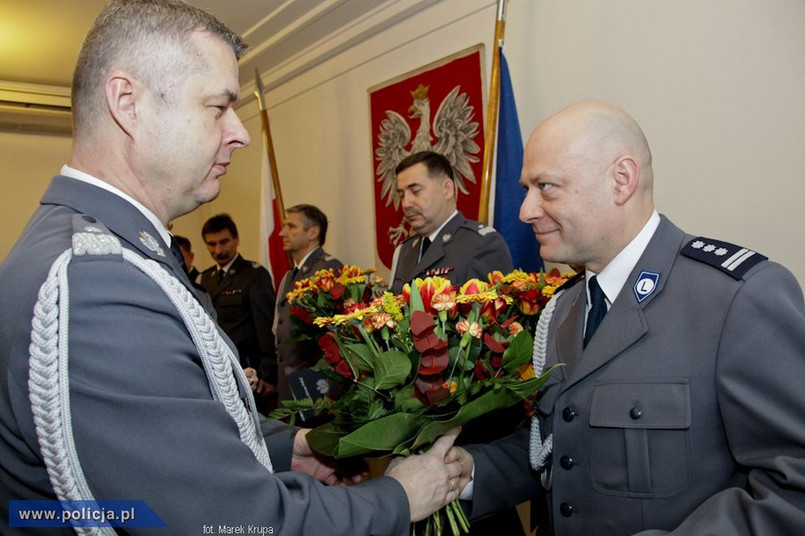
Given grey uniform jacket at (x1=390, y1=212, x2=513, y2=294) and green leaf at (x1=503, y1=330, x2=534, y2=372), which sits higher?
grey uniform jacket at (x1=390, y1=212, x2=513, y2=294)

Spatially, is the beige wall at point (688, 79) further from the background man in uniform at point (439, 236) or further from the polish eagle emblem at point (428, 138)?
the background man in uniform at point (439, 236)

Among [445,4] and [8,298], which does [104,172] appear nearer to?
[8,298]

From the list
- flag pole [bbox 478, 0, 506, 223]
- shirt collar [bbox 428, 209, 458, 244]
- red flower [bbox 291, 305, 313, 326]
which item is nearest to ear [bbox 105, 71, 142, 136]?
red flower [bbox 291, 305, 313, 326]

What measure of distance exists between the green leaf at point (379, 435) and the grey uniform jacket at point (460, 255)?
1.81 m

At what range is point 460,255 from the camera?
3.16m

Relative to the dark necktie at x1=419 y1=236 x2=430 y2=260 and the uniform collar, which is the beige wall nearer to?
the dark necktie at x1=419 y1=236 x2=430 y2=260

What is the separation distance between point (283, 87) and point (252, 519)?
18.7 ft

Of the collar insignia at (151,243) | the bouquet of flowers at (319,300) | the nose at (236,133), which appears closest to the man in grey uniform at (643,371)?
the nose at (236,133)

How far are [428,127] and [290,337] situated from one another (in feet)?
→ 5.57

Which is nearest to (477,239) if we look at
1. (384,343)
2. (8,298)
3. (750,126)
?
(750,126)

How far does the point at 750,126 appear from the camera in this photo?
7.98 feet

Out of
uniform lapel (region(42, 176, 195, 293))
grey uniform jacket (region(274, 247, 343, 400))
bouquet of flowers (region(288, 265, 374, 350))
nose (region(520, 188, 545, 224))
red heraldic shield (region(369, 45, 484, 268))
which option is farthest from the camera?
grey uniform jacket (region(274, 247, 343, 400))

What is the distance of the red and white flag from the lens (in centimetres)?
548

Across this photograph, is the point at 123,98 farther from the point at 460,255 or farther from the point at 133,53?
the point at 460,255
